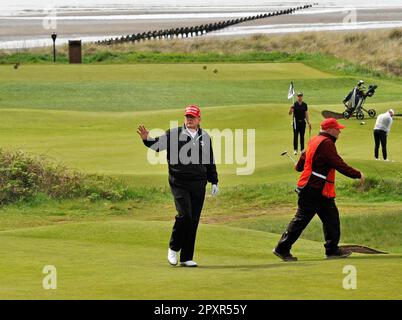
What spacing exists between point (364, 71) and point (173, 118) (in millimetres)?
28746

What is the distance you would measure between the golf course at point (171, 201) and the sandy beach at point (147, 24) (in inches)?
1199

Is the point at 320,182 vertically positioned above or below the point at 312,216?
above

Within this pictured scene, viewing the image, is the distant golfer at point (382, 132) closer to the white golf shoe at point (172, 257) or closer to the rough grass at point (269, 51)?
the white golf shoe at point (172, 257)

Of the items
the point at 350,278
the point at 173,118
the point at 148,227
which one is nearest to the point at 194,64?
the point at 173,118

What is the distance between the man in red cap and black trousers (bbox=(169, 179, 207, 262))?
1.26 meters

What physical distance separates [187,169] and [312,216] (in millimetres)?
1790

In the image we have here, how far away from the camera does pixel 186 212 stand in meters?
14.9

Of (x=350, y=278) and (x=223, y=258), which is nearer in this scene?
(x=350, y=278)

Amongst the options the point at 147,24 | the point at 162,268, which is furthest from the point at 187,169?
the point at 147,24

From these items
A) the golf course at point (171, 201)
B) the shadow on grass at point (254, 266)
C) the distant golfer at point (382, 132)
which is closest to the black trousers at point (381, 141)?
the distant golfer at point (382, 132)

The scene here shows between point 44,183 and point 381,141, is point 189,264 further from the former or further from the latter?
point 381,141

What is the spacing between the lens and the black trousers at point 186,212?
14.8 m
